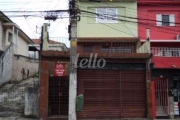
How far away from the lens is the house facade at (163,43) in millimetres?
17594

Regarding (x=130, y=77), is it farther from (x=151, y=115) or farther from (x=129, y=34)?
(x=129, y=34)

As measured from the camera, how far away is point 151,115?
16156 mm

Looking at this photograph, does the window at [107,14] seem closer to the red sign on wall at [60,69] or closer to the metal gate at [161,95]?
the metal gate at [161,95]

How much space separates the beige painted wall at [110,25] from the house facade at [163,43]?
0.75 meters

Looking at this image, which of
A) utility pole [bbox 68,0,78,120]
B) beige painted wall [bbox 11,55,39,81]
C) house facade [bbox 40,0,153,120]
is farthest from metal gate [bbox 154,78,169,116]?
beige painted wall [bbox 11,55,39,81]

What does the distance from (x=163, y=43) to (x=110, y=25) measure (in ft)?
13.2

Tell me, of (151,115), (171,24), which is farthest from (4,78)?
(171,24)

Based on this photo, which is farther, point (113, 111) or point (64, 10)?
point (113, 111)

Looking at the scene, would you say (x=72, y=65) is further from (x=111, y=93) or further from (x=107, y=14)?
(x=107, y=14)

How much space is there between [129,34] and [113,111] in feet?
24.0

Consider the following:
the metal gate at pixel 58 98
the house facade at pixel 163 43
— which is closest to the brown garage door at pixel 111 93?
the metal gate at pixel 58 98

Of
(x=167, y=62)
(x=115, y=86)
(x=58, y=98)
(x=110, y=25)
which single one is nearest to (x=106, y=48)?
(x=110, y=25)

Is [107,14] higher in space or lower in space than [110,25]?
higher

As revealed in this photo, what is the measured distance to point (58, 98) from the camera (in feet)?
53.2
